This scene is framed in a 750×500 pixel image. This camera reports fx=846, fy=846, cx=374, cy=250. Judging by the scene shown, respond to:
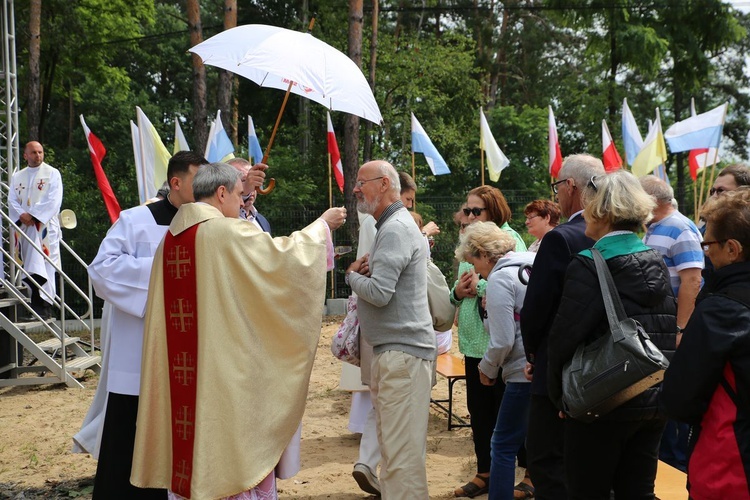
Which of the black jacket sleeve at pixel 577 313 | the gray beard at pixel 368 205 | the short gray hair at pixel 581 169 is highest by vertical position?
the short gray hair at pixel 581 169

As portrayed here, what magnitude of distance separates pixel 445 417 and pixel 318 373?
274 cm

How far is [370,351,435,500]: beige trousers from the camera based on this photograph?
452cm

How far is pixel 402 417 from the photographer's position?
454 centimetres

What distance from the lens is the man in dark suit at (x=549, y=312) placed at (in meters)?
3.87

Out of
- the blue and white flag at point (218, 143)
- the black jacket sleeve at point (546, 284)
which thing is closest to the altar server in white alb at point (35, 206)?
the blue and white flag at point (218, 143)

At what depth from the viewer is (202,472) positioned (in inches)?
160

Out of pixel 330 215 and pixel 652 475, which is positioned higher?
pixel 330 215

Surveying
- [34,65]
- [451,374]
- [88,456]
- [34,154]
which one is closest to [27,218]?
[34,154]

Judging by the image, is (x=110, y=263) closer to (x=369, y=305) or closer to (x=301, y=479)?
(x=369, y=305)

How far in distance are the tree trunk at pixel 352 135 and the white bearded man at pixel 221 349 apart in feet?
42.1

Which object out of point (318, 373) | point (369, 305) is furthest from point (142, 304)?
point (318, 373)

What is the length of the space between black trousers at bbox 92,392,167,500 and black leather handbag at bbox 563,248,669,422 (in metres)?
2.48

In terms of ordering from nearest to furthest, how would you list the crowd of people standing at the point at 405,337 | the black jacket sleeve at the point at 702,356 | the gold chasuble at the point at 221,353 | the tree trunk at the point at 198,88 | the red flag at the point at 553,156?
1. the black jacket sleeve at the point at 702,356
2. the crowd of people standing at the point at 405,337
3. the gold chasuble at the point at 221,353
4. the red flag at the point at 553,156
5. the tree trunk at the point at 198,88

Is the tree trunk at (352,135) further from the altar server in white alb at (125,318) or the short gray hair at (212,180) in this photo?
the short gray hair at (212,180)
